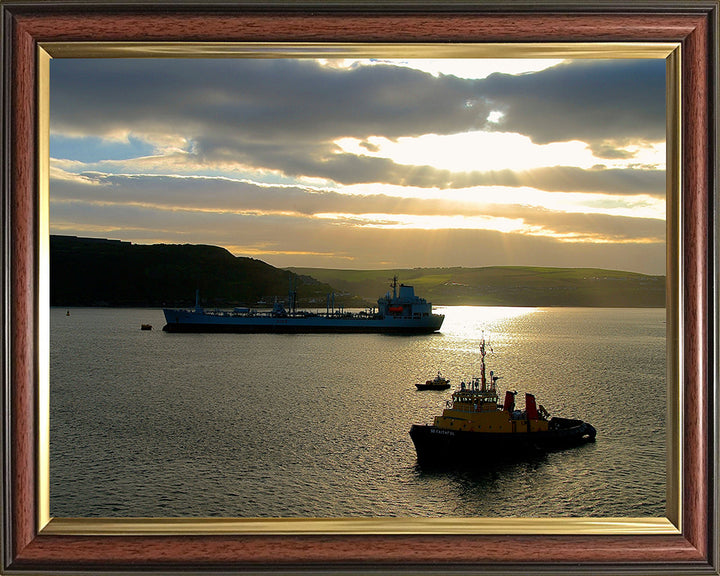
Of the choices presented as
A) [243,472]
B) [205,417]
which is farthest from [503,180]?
[205,417]

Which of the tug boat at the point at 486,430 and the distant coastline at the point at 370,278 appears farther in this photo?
the tug boat at the point at 486,430

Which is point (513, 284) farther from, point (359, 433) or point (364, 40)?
point (359, 433)

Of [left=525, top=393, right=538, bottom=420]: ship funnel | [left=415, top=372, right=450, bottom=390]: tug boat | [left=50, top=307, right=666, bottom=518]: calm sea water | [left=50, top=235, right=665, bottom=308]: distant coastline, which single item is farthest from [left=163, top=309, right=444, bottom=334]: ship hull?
[left=50, top=235, right=665, bottom=308]: distant coastline

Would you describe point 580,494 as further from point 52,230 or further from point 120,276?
point 120,276

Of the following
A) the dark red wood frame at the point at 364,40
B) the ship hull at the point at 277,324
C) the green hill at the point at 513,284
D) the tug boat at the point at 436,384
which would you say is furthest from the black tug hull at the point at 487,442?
the ship hull at the point at 277,324

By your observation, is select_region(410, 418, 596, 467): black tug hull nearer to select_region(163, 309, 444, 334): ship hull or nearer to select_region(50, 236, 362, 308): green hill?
select_region(50, 236, 362, 308): green hill

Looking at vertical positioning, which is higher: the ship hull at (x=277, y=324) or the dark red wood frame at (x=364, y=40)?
the dark red wood frame at (x=364, y=40)

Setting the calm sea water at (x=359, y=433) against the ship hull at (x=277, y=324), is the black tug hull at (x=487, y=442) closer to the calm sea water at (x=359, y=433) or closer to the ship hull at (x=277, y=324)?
the calm sea water at (x=359, y=433)
